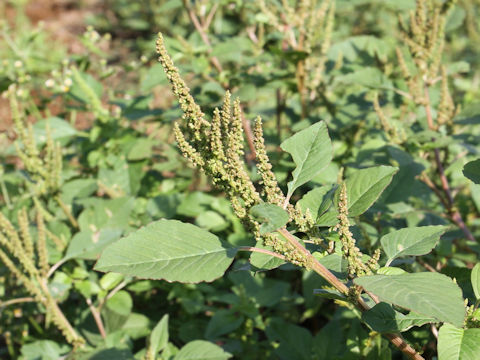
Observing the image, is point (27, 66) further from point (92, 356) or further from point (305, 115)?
point (92, 356)

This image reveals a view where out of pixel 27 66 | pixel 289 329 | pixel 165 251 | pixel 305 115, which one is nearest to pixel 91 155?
pixel 27 66

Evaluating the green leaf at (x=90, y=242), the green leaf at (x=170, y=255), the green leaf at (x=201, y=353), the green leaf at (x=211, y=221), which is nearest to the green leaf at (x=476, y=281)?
the green leaf at (x=170, y=255)

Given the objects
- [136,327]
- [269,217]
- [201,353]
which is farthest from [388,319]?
[136,327]

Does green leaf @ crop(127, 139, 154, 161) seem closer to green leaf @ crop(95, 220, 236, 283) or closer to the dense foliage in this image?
the dense foliage

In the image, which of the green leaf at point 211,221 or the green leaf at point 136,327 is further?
the green leaf at point 211,221

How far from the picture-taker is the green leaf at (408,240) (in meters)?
0.94

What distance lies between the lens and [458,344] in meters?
0.84

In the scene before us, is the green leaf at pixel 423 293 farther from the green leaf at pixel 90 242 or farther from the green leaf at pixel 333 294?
the green leaf at pixel 90 242

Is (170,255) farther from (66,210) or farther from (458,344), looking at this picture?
(66,210)

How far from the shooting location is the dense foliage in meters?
0.85

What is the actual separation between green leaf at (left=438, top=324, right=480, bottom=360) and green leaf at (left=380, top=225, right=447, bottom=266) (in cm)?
15

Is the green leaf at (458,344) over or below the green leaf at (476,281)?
below

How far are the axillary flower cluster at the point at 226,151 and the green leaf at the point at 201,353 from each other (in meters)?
0.63

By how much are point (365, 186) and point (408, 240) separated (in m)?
0.13
